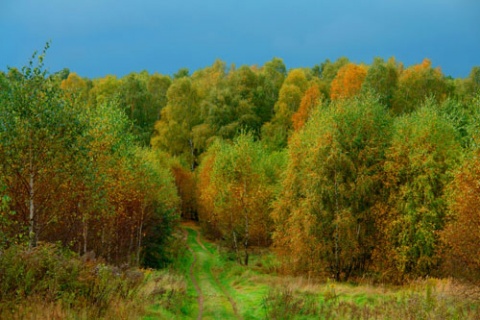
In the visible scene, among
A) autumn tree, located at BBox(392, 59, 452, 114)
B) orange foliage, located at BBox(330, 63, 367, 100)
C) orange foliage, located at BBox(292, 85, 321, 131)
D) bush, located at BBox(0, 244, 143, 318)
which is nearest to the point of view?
bush, located at BBox(0, 244, 143, 318)

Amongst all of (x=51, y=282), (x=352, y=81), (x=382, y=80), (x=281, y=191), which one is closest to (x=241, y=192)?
(x=281, y=191)

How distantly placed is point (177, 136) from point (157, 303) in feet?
208

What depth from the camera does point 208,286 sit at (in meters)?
29.0

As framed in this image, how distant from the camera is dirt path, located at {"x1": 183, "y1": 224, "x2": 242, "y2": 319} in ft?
65.8

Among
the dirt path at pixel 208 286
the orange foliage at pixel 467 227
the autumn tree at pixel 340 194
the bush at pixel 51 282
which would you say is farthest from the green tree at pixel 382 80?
the bush at pixel 51 282

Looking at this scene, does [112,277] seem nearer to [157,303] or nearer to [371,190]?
[157,303]

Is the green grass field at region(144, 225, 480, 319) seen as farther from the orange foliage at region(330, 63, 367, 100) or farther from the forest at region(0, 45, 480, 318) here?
the orange foliage at region(330, 63, 367, 100)

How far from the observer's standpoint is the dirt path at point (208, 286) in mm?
20047

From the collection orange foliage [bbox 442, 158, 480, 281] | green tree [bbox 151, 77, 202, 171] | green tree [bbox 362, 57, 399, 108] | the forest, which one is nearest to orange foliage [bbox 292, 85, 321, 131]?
green tree [bbox 362, 57, 399, 108]

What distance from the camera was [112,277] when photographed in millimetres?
15594

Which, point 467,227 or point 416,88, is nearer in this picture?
point 467,227

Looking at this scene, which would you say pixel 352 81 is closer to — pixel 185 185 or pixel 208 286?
pixel 185 185

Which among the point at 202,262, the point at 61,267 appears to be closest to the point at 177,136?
the point at 202,262

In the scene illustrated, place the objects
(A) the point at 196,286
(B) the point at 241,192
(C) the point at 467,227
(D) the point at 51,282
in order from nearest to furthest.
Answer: (D) the point at 51,282 → (C) the point at 467,227 → (A) the point at 196,286 → (B) the point at 241,192
